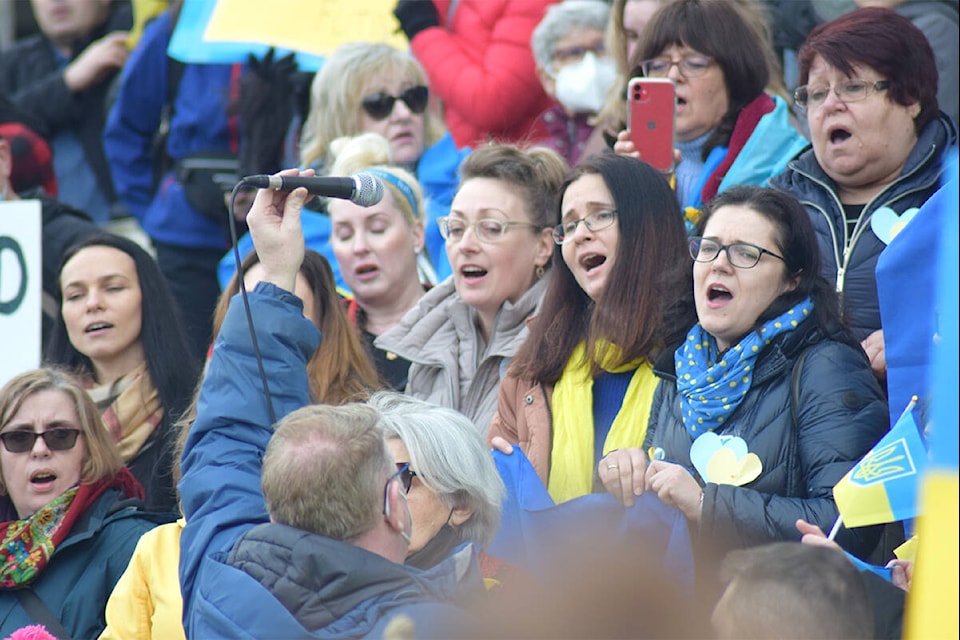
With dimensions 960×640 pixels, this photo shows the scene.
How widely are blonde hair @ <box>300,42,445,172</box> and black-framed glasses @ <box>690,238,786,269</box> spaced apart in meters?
2.92

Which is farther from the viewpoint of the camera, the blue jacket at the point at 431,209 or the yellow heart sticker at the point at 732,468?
the blue jacket at the point at 431,209

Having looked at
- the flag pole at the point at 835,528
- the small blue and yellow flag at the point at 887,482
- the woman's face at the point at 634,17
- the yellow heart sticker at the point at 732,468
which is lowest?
the flag pole at the point at 835,528

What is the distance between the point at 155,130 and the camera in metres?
8.43

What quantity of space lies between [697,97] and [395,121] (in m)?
1.85

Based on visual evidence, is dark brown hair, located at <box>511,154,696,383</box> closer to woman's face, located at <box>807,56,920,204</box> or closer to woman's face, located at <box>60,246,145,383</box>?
woman's face, located at <box>807,56,920,204</box>

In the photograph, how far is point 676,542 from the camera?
13.0 ft

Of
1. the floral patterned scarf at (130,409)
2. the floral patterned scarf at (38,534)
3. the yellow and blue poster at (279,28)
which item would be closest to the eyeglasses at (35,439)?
the floral patterned scarf at (38,534)

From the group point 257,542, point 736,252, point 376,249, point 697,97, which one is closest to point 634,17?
point 697,97

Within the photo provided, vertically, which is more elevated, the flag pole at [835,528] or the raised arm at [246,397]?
the raised arm at [246,397]

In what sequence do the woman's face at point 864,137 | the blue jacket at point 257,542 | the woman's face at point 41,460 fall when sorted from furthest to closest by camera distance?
the woman's face at point 41,460 → the woman's face at point 864,137 → the blue jacket at point 257,542

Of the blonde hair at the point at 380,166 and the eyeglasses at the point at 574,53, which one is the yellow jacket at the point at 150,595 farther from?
the eyeglasses at the point at 574,53

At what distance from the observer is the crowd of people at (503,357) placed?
335cm

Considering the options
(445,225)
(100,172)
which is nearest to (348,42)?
(100,172)

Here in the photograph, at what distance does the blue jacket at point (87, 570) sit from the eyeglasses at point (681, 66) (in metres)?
A: 2.38
